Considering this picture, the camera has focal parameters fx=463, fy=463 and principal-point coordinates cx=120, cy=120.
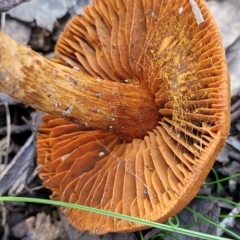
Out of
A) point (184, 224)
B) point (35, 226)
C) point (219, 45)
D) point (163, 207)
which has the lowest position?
point (35, 226)

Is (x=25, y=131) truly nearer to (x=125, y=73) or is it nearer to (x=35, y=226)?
(x=35, y=226)

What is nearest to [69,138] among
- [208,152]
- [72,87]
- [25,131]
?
[25,131]

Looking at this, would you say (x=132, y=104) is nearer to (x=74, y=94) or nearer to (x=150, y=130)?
(x=150, y=130)

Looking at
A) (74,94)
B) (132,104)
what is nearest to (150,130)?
(132,104)

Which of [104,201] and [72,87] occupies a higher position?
[72,87]
